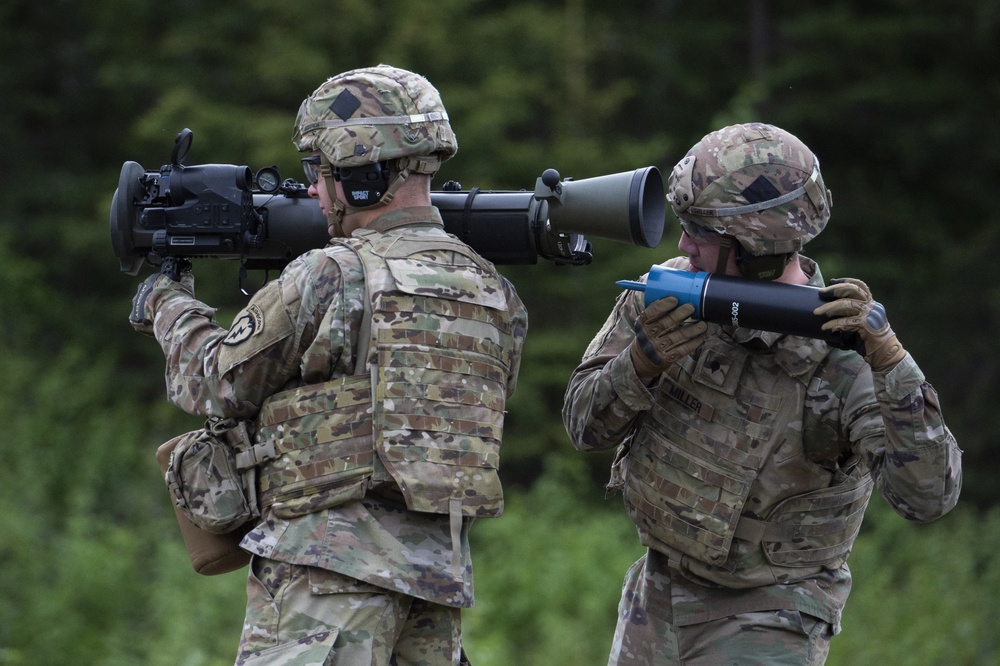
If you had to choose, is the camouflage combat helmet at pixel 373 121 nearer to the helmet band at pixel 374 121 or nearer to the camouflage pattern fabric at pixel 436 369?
the helmet band at pixel 374 121

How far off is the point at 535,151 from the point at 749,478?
29.3 feet

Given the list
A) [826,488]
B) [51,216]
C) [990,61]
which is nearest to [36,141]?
[51,216]

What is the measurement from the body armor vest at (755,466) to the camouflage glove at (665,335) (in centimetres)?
22

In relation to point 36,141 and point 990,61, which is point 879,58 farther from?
point 36,141

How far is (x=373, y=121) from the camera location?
359 centimetres

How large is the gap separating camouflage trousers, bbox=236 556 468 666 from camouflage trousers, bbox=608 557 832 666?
936 millimetres

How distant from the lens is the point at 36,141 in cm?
1498

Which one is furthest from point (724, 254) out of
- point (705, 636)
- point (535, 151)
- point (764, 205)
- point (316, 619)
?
point (535, 151)

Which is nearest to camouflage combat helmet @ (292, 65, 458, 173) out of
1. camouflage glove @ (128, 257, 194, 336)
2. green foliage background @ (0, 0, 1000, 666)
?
camouflage glove @ (128, 257, 194, 336)

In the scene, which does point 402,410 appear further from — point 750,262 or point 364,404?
point 750,262

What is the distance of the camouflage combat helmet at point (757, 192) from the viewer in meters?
3.69

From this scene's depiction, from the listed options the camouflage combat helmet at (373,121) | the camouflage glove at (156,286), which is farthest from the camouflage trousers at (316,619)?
the camouflage combat helmet at (373,121)

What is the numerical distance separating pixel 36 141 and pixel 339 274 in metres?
12.8

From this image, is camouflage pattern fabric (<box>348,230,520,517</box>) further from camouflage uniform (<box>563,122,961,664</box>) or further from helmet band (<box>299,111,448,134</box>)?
camouflage uniform (<box>563,122,961,664</box>)
